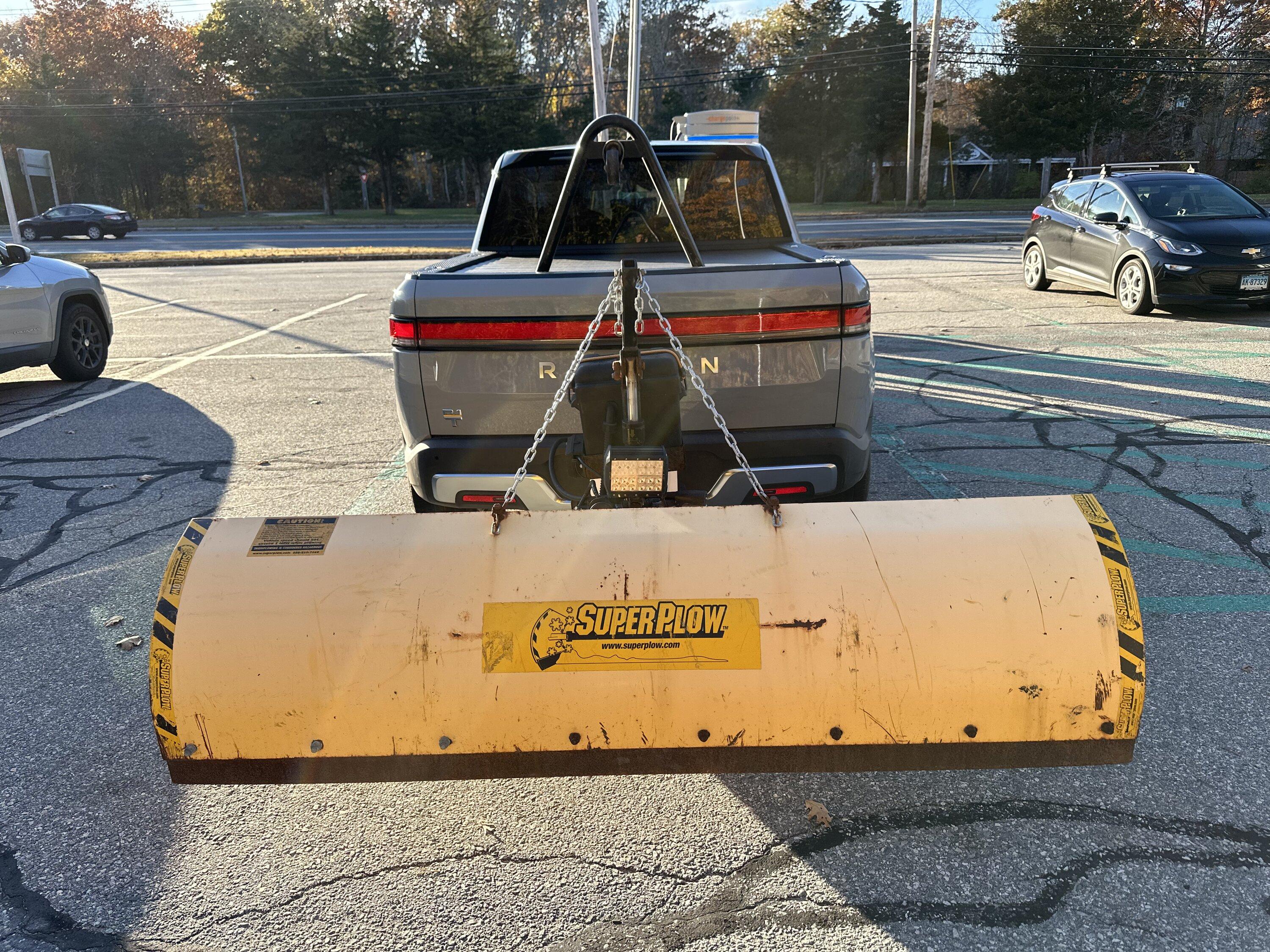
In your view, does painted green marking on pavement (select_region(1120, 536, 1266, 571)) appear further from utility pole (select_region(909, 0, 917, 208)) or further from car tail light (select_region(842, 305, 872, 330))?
utility pole (select_region(909, 0, 917, 208))

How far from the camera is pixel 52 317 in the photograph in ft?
28.3

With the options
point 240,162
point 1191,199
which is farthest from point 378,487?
point 240,162

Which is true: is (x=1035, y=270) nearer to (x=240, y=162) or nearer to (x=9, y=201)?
(x=9, y=201)

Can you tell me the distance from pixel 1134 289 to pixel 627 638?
1066cm

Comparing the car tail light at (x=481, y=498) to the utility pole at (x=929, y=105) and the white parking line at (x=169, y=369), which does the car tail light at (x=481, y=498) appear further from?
the utility pole at (x=929, y=105)

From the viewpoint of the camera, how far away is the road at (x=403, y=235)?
25.2m

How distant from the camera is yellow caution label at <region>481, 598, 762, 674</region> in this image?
2.22 m

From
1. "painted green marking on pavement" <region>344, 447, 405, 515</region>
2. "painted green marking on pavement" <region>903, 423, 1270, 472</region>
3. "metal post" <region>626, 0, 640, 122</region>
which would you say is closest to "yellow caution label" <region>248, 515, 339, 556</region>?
"painted green marking on pavement" <region>344, 447, 405, 515</region>

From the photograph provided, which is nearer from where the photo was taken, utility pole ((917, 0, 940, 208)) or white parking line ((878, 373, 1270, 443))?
white parking line ((878, 373, 1270, 443))

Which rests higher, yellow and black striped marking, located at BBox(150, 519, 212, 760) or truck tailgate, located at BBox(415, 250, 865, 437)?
truck tailgate, located at BBox(415, 250, 865, 437)

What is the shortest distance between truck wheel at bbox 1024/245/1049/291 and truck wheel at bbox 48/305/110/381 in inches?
456

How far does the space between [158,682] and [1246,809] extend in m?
2.93

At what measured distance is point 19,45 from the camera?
63.9 meters

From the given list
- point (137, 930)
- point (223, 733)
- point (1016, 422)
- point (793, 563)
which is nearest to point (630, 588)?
point (793, 563)
